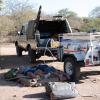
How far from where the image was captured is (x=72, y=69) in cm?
1166

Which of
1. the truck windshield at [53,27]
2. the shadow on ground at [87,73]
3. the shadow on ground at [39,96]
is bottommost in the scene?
the shadow on ground at [39,96]

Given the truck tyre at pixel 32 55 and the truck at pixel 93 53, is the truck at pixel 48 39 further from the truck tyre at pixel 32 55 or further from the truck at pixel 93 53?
the truck at pixel 93 53

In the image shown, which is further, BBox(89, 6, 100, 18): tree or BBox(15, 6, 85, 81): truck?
BBox(89, 6, 100, 18): tree

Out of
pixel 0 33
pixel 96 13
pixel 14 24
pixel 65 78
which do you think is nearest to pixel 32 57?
pixel 65 78

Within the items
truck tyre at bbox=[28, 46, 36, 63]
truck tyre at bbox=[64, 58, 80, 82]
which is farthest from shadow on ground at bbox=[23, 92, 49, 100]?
truck tyre at bbox=[28, 46, 36, 63]

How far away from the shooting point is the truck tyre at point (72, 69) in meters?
11.5

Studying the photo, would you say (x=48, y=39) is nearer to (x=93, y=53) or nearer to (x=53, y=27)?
(x=53, y=27)

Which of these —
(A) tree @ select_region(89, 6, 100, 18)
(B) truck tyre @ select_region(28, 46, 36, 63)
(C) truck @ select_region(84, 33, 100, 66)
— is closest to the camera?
(C) truck @ select_region(84, 33, 100, 66)

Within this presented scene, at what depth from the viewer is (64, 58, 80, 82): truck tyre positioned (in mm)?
11508

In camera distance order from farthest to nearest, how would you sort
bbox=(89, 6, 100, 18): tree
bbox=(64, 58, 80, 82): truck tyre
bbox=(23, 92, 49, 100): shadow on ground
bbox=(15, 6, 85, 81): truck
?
bbox=(89, 6, 100, 18): tree, bbox=(15, 6, 85, 81): truck, bbox=(64, 58, 80, 82): truck tyre, bbox=(23, 92, 49, 100): shadow on ground

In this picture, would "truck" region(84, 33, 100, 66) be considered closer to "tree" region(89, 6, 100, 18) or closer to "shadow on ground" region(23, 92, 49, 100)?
"shadow on ground" region(23, 92, 49, 100)

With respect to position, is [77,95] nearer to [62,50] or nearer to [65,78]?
[65,78]

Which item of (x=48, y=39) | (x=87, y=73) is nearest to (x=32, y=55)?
(x=48, y=39)

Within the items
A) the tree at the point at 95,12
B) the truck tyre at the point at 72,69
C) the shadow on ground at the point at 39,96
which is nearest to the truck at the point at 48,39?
the truck tyre at the point at 72,69
